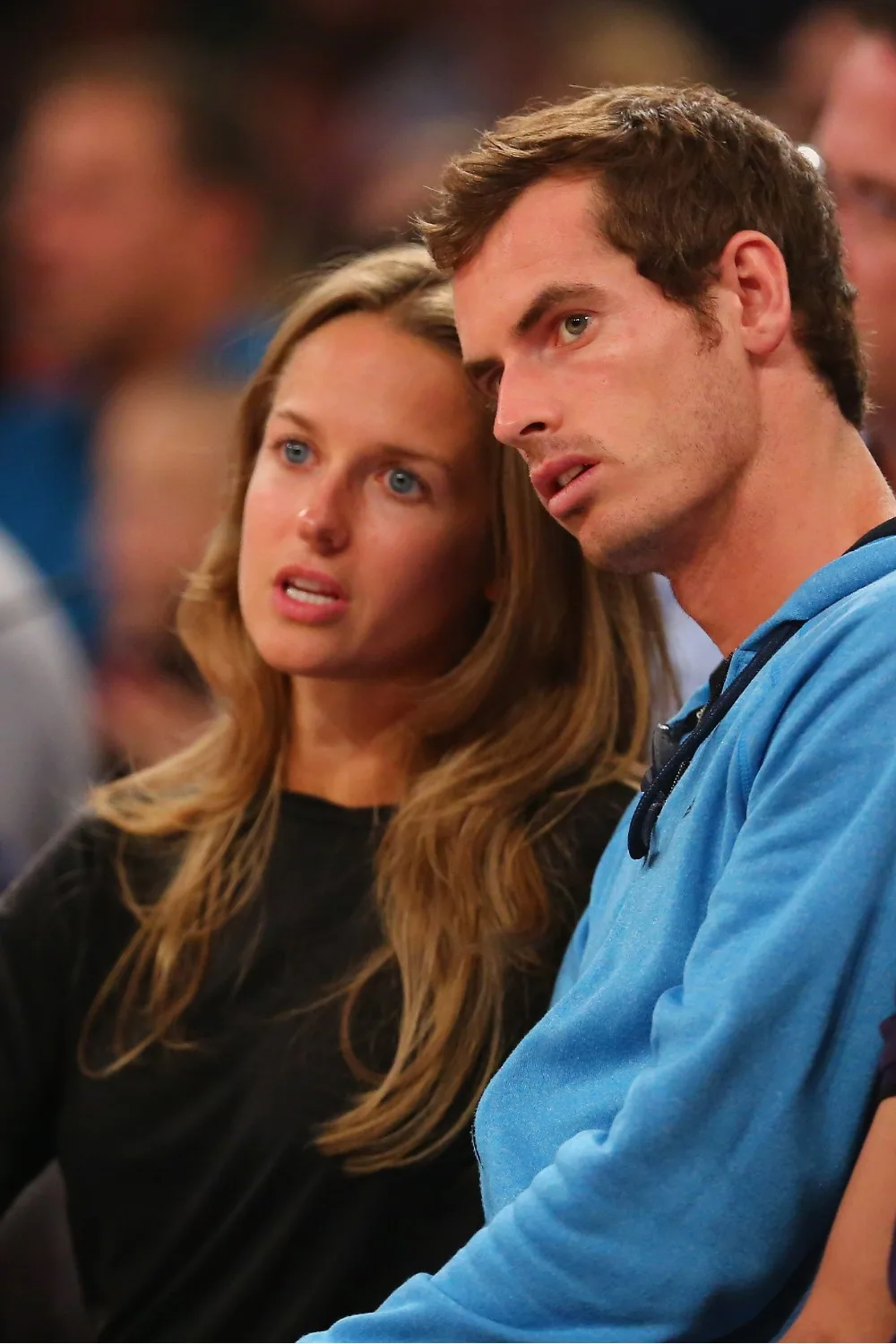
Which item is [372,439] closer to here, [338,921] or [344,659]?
[344,659]

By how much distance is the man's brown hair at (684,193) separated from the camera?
1.10 m

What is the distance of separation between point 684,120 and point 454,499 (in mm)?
426

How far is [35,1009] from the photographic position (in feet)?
4.99

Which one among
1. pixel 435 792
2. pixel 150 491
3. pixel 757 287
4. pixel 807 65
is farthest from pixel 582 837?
pixel 807 65

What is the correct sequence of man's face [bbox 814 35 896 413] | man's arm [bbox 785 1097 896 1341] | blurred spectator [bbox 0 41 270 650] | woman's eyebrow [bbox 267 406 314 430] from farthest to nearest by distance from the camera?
1. blurred spectator [bbox 0 41 270 650]
2. man's face [bbox 814 35 896 413]
3. woman's eyebrow [bbox 267 406 314 430]
4. man's arm [bbox 785 1097 896 1341]

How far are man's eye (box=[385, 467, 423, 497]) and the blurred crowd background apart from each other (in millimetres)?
645

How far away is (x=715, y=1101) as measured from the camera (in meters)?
0.89

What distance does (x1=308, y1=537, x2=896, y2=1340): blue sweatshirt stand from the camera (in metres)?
0.88

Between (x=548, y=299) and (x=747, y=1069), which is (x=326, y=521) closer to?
(x=548, y=299)

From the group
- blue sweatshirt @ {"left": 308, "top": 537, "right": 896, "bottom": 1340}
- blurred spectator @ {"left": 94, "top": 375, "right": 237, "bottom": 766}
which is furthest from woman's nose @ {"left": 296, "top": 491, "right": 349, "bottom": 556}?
blurred spectator @ {"left": 94, "top": 375, "right": 237, "bottom": 766}

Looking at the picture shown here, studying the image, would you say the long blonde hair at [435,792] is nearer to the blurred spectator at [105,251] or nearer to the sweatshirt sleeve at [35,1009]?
the sweatshirt sleeve at [35,1009]

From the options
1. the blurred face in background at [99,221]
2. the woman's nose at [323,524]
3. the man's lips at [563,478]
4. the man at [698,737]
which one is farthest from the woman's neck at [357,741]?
the blurred face in background at [99,221]

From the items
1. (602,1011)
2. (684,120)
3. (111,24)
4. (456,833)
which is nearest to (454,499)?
(456,833)

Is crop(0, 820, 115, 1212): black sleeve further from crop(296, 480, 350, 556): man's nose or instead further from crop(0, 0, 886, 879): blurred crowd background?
crop(0, 0, 886, 879): blurred crowd background
